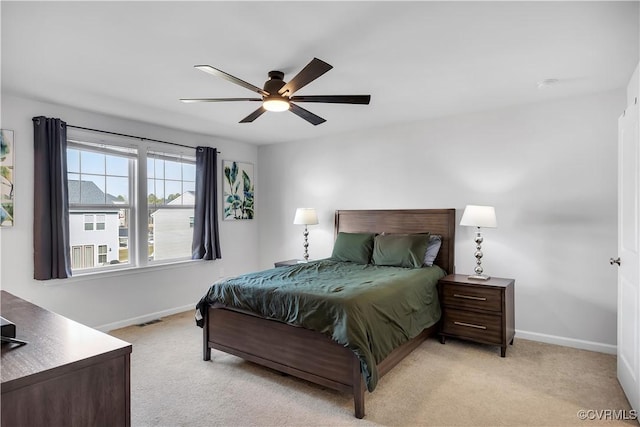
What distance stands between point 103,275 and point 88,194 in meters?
0.92

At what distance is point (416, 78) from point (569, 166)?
183cm

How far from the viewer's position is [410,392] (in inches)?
106

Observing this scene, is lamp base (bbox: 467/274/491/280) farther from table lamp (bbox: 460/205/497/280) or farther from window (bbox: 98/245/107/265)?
window (bbox: 98/245/107/265)

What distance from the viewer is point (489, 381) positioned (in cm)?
287

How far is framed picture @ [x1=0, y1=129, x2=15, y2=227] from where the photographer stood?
340 cm

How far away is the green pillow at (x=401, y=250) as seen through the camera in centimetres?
396

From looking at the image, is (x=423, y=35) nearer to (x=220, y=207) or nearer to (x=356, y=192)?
(x=356, y=192)

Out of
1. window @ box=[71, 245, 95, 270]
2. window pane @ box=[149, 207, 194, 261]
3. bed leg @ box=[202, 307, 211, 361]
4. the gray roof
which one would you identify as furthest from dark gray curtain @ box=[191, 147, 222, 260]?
bed leg @ box=[202, 307, 211, 361]

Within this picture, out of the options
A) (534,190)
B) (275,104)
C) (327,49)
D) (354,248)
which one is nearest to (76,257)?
(275,104)

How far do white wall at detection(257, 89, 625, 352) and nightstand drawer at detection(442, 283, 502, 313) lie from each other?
0.62m

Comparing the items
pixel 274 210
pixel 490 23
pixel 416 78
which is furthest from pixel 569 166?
pixel 274 210

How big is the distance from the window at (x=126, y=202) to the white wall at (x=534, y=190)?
2.55 m

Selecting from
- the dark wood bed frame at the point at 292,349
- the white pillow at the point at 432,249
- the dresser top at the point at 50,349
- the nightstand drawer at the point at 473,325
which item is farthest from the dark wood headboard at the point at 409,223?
the dresser top at the point at 50,349

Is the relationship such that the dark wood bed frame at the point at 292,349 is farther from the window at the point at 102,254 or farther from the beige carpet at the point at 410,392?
the window at the point at 102,254
